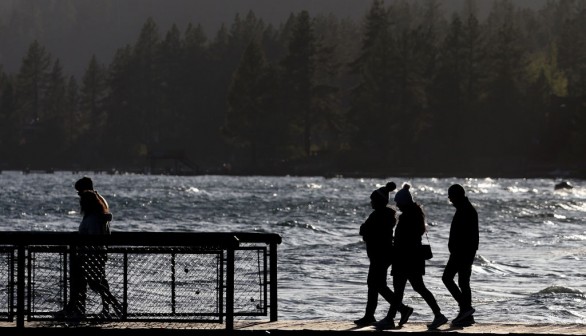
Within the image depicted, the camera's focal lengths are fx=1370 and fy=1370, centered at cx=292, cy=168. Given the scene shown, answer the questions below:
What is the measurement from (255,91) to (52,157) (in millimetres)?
42434

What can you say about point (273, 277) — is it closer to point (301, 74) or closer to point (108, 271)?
point (108, 271)

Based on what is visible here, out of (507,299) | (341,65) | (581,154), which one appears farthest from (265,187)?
(507,299)

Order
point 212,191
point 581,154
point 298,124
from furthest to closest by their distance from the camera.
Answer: point 298,124 → point 581,154 → point 212,191

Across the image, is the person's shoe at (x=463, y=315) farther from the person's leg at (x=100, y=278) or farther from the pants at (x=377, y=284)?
the person's leg at (x=100, y=278)

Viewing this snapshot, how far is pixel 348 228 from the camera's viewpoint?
55.1m

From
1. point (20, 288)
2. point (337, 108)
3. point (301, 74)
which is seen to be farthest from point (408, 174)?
point (20, 288)

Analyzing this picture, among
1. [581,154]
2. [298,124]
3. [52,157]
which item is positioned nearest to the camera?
[581,154]

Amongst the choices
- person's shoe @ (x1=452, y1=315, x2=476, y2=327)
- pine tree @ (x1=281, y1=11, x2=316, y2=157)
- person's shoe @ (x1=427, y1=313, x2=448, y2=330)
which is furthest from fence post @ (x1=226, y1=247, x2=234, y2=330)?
pine tree @ (x1=281, y1=11, x2=316, y2=157)

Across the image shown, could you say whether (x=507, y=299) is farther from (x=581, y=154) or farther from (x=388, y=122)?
(x=388, y=122)

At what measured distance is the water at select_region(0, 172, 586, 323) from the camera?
26500mm

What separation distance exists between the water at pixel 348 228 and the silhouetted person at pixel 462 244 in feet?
18.8

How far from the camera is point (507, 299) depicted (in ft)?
89.9

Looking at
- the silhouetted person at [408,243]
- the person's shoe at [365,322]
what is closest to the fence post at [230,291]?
the person's shoe at [365,322]

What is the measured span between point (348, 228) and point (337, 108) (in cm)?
10221
